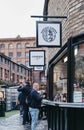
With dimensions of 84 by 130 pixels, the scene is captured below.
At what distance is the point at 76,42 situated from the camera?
956 cm

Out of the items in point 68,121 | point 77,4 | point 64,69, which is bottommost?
point 68,121

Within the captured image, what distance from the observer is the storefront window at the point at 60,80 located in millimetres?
10539

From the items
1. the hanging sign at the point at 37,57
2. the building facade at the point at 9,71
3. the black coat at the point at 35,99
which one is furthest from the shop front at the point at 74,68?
the building facade at the point at 9,71

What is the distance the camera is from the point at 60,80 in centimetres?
1129

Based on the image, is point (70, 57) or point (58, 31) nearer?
point (70, 57)

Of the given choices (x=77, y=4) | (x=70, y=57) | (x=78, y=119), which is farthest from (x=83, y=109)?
(x=77, y=4)

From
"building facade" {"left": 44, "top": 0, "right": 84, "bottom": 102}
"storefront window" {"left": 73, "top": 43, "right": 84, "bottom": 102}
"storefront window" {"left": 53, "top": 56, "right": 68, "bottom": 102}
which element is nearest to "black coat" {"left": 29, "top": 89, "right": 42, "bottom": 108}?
"building facade" {"left": 44, "top": 0, "right": 84, "bottom": 102}

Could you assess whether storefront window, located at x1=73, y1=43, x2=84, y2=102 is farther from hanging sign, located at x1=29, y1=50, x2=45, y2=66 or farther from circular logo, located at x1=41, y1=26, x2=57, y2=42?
hanging sign, located at x1=29, y1=50, x2=45, y2=66

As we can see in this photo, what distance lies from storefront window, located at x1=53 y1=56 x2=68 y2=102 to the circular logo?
920 millimetres

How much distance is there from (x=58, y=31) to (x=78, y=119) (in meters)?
4.00

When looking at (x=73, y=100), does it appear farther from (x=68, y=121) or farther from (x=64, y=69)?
(x=64, y=69)

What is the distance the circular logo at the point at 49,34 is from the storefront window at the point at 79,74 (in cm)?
302

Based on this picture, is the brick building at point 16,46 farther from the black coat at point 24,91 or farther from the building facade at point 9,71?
the black coat at point 24,91

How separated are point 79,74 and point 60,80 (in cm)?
197
